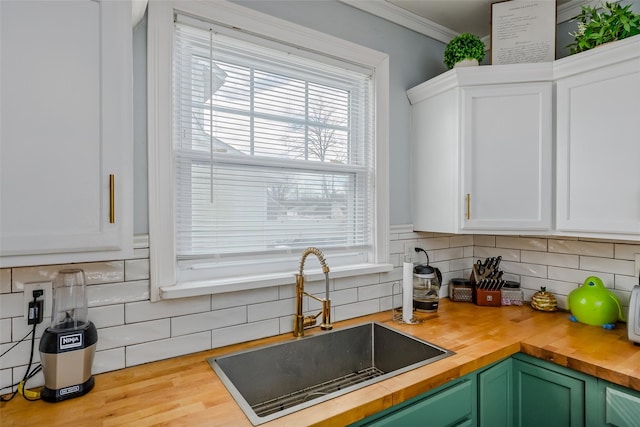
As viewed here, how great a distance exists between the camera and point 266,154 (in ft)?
5.34

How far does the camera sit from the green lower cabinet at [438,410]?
1140mm

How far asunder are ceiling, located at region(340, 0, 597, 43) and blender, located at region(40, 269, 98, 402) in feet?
5.85

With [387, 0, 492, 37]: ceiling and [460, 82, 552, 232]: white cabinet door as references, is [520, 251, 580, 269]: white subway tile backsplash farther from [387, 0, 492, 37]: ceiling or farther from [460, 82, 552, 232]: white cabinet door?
[387, 0, 492, 37]: ceiling

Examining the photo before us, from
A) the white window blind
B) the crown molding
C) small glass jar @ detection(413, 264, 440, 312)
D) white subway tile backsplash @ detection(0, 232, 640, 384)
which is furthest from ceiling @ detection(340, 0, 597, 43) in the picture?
small glass jar @ detection(413, 264, 440, 312)

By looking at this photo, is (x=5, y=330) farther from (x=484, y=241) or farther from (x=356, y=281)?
(x=484, y=241)

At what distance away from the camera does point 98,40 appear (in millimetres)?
988

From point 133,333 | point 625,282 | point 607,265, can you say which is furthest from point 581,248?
point 133,333

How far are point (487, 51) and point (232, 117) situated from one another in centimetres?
178

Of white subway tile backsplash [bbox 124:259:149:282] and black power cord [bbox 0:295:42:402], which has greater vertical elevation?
white subway tile backsplash [bbox 124:259:149:282]

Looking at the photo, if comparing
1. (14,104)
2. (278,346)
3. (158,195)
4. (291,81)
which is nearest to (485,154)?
(291,81)

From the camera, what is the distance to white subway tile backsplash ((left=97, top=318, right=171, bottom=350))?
4.15 feet

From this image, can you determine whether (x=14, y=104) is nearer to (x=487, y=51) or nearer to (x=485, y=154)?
(x=485, y=154)

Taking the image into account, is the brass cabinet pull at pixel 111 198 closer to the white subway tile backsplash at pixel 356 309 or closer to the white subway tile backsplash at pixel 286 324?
the white subway tile backsplash at pixel 286 324

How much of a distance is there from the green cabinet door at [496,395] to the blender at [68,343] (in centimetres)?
142
